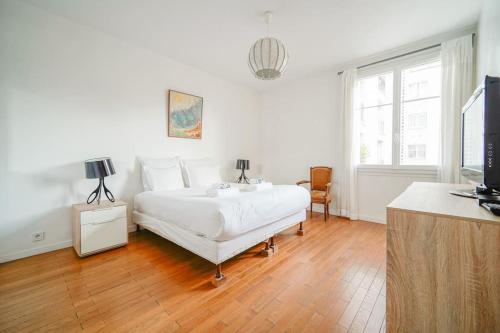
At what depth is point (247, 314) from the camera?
1.43m

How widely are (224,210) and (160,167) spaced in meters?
1.93

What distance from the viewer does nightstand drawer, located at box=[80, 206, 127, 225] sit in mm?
2266

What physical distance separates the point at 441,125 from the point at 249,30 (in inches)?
120

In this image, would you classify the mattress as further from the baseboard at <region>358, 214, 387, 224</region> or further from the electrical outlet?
the baseboard at <region>358, 214, 387, 224</region>

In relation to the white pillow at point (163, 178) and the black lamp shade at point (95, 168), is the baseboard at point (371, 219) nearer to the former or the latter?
the white pillow at point (163, 178)

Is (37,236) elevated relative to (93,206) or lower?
lower

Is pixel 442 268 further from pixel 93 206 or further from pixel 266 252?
pixel 93 206

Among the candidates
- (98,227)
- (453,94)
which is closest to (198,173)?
(98,227)

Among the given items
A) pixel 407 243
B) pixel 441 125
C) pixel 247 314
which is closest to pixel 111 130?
pixel 247 314

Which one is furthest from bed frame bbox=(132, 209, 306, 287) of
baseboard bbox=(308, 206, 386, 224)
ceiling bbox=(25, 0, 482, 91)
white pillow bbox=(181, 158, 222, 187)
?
ceiling bbox=(25, 0, 482, 91)

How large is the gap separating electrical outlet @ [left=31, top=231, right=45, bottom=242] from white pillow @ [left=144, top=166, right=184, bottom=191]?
49.6 inches

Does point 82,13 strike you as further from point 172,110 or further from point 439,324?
point 439,324

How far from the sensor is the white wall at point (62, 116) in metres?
2.20

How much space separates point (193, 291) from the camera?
66.4 inches
